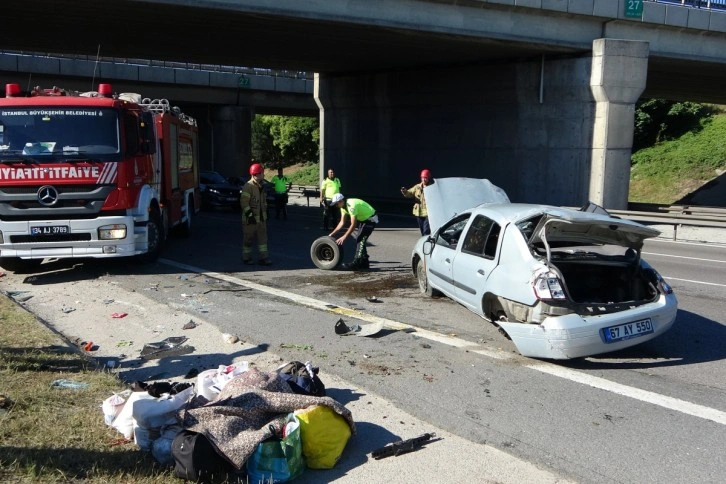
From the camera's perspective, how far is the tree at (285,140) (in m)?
67.7

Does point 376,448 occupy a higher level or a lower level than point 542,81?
lower

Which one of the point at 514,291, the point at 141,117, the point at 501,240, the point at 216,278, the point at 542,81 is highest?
the point at 542,81

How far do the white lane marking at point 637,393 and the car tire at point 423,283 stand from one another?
3.12m

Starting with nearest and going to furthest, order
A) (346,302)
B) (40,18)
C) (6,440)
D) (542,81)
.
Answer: (6,440) < (346,302) < (40,18) < (542,81)

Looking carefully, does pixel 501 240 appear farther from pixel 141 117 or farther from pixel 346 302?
pixel 141 117

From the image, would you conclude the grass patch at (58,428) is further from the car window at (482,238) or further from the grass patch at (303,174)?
the grass patch at (303,174)

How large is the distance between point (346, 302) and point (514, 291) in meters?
3.28

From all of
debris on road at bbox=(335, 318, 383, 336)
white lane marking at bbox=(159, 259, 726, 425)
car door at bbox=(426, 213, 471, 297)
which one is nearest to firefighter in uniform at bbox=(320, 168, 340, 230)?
white lane marking at bbox=(159, 259, 726, 425)

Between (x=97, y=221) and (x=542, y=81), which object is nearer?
(x=97, y=221)

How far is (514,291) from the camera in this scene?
256 inches

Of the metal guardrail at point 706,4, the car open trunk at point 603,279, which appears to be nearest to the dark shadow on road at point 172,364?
the car open trunk at point 603,279

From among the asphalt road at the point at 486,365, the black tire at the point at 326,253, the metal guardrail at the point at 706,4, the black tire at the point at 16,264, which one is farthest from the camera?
the metal guardrail at the point at 706,4

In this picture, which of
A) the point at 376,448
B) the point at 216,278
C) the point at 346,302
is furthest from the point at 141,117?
the point at 376,448

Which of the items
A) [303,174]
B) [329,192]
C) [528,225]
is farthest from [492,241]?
[303,174]
